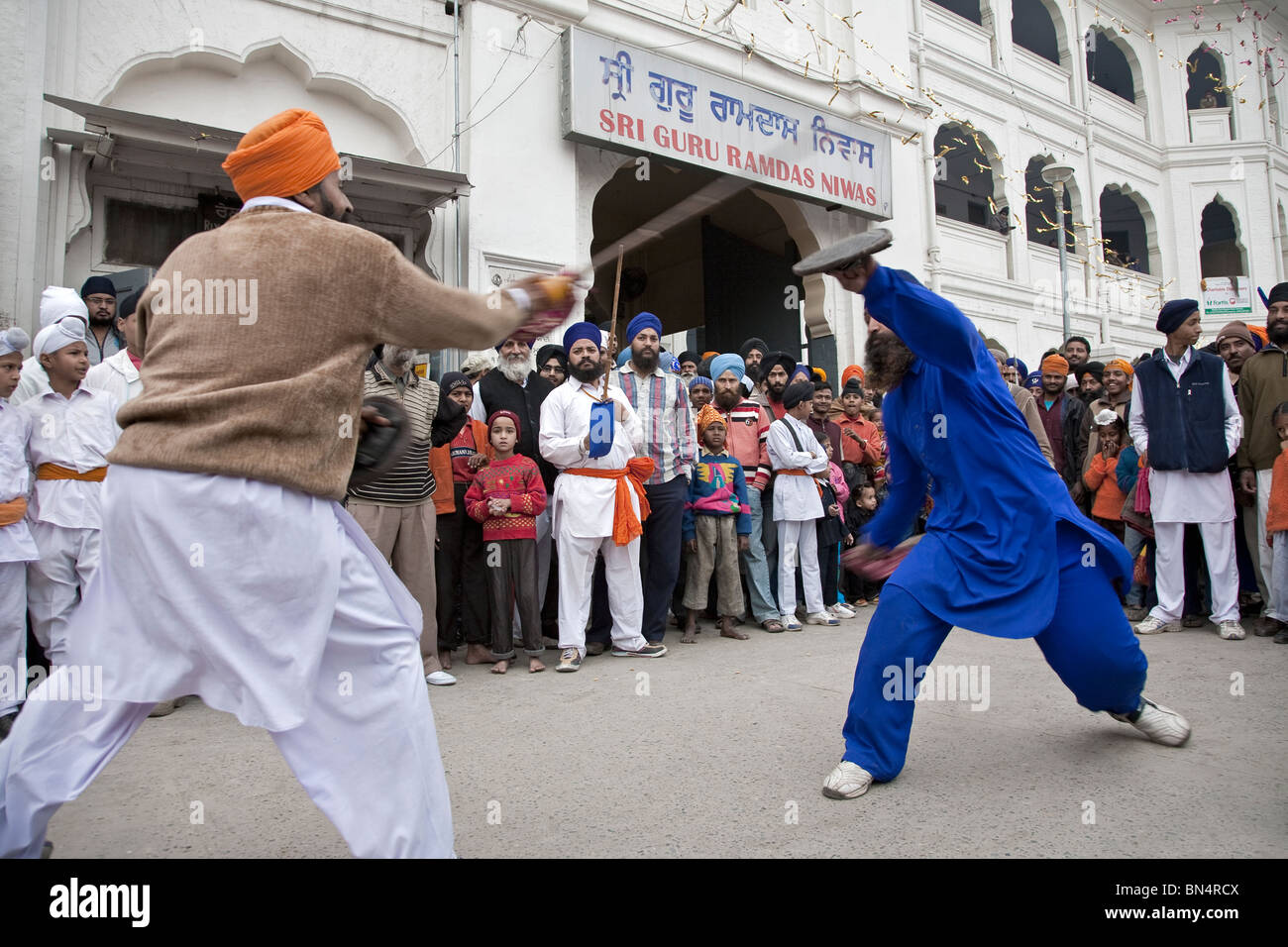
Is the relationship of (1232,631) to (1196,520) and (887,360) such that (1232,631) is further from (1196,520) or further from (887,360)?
(887,360)

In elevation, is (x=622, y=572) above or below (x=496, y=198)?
below

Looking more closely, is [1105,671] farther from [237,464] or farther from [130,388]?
[130,388]

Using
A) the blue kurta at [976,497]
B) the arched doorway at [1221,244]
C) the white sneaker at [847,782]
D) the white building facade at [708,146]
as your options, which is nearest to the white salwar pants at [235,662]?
the white sneaker at [847,782]

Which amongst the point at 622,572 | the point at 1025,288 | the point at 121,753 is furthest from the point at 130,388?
the point at 1025,288

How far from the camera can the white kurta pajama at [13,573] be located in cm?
400

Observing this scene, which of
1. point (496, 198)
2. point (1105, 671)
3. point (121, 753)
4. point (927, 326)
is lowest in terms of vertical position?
point (121, 753)

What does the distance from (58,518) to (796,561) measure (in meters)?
4.97

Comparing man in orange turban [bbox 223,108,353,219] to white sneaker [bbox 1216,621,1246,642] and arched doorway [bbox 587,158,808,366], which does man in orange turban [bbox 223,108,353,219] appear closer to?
white sneaker [bbox 1216,621,1246,642]

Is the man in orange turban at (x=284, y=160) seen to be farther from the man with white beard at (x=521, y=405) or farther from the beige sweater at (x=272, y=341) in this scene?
the man with white beard at (x=521, y=405)

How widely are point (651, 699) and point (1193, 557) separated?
4.82 m

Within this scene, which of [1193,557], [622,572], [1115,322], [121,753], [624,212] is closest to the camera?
[121,753]

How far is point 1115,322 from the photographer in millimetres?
17672

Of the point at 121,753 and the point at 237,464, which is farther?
the point at 121,753

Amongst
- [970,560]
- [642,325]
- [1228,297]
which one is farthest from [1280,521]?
[1228,297]
